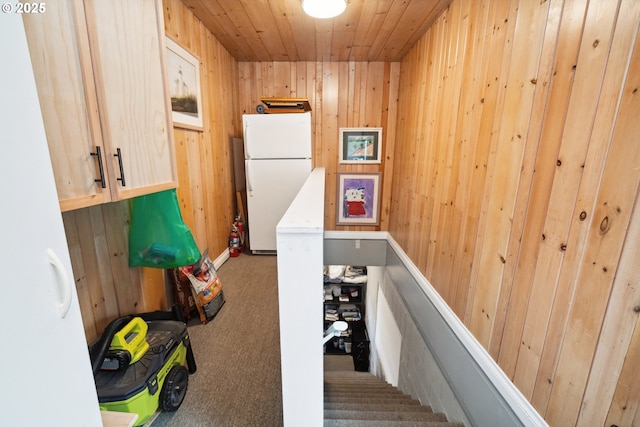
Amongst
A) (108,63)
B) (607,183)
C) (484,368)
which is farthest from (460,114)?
(108,63)

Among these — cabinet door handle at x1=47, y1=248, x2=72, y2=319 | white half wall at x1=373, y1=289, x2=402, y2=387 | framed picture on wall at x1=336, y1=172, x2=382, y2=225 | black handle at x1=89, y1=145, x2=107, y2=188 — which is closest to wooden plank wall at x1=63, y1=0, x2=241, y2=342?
black handle at x1=89, y1=145, x2=107, y2=188

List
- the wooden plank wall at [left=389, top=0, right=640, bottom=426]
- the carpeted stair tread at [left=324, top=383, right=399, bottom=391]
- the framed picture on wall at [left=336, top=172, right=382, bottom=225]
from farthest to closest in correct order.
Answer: the framed picture on wall at [left=336, top=172, right=382, bottom=225], the carpeted stair tread at [left=324, top=383, right=399, bottom=391], the wooden plank wall at [left=389, top=0, right=640, bottom=426]

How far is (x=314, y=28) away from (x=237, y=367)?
2854 mm

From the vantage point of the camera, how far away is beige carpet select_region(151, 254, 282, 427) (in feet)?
4.41

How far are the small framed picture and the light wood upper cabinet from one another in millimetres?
2410

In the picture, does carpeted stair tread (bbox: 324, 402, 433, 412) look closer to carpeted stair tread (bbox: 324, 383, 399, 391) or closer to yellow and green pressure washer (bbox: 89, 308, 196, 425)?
carpeted stair tread (bbox: 324, 383, 399, 391)

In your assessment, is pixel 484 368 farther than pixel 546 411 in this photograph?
Yes

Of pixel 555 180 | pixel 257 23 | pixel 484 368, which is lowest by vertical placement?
pixel 484 368

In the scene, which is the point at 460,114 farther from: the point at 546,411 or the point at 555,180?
the point at 546,411

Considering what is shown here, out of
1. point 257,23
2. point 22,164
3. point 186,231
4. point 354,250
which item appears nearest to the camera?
point 22,164

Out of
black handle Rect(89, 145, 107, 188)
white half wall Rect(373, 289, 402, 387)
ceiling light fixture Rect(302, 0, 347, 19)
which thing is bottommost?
white half wall Rect(373, 289, 402, 387)

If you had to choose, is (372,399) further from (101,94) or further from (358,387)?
(101,94)

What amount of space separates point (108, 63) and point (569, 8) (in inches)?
65.7

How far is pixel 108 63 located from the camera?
0.93m
